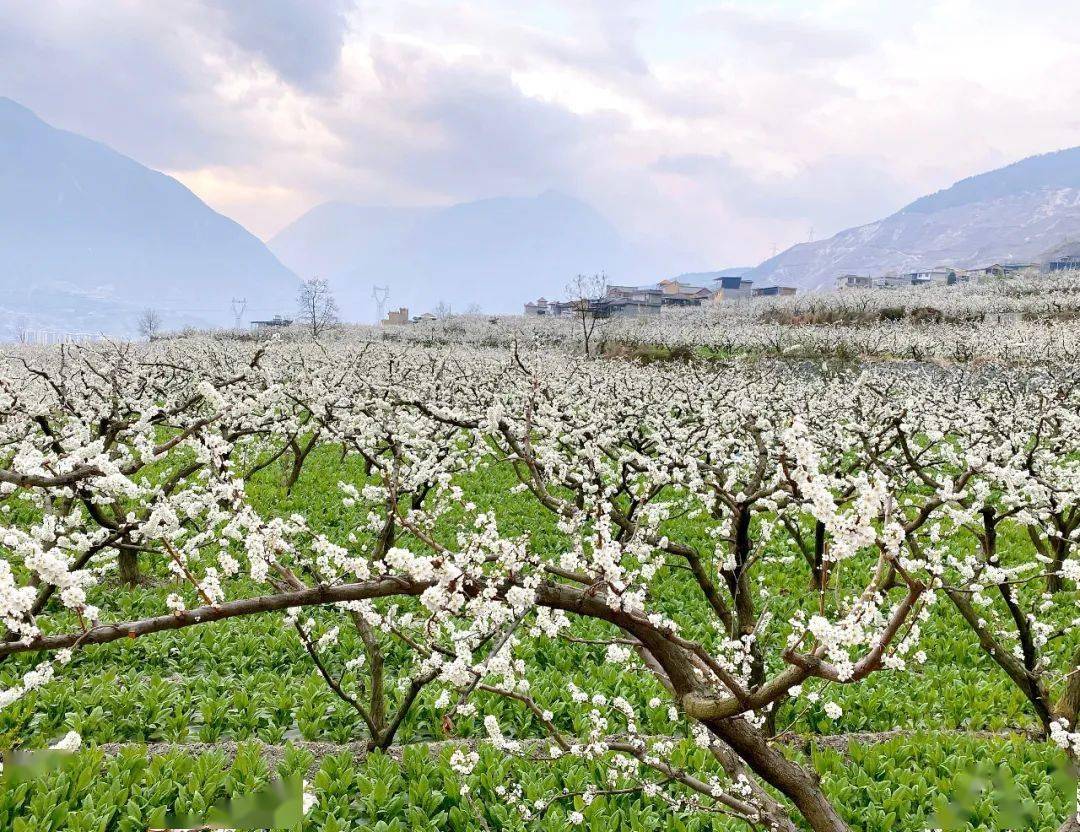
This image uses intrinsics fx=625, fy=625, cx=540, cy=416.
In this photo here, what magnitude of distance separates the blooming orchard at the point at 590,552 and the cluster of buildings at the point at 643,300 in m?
50.3

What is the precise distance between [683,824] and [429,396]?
13885mm

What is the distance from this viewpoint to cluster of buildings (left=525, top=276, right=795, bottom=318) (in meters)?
77.7

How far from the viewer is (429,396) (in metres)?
17.3

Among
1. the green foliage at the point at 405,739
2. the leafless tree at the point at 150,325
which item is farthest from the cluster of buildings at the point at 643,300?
the green foliage at the point at 405,739

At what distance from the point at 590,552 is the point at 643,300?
292ft

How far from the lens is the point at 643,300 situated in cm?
9269

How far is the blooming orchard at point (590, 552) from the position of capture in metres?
2.62

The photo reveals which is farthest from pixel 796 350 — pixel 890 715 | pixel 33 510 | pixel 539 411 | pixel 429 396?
pixel 33 510

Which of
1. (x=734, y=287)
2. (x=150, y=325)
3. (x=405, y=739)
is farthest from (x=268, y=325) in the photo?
(x=405, y=739)

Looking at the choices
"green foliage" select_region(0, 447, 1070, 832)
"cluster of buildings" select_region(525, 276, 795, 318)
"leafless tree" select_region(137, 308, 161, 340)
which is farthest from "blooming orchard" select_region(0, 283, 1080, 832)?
"leafless tree" select_region(137, 308, 161, 340)

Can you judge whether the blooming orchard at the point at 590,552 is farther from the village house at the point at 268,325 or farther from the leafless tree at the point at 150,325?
the leafless tree at the point at 150,325

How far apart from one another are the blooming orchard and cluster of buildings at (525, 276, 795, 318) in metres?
50.3

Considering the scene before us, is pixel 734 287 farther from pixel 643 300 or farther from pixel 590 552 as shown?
pixel 590 552

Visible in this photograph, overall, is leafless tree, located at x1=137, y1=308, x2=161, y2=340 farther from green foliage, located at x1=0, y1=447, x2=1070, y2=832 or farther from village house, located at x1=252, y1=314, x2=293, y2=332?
green foliage, located at x1=0, y1=447, x2=1070, y2=832
